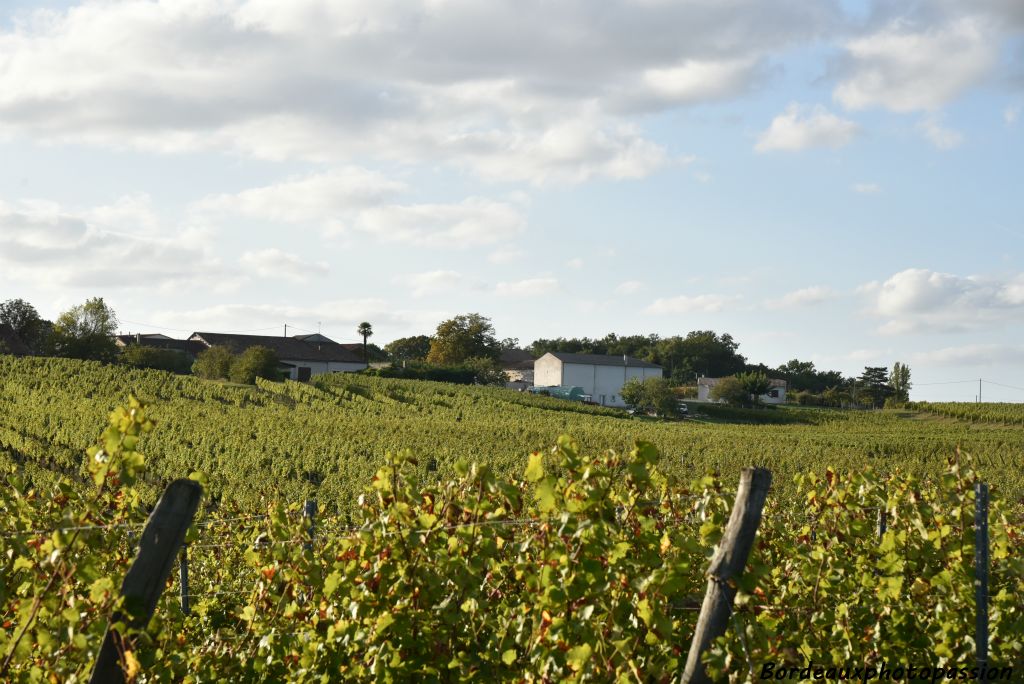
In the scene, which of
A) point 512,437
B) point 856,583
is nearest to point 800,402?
point 512,437

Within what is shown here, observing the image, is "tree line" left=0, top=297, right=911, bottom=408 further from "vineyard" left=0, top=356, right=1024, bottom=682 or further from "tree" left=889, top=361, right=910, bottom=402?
"vineyard" left=0, top=356, right=1024, bottom=682

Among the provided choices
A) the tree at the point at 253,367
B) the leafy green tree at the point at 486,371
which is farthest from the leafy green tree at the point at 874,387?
the tree at the point at 253,367

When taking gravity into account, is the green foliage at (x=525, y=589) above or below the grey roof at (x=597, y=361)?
below

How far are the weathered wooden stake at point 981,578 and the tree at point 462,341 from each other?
6868cm

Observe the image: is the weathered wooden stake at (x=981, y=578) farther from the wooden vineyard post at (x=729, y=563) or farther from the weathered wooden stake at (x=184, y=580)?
the weathered wooden stake at (x=184, y=580)

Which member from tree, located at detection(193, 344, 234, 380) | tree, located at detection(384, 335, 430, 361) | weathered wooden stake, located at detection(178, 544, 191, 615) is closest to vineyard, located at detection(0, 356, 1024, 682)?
weathered wooden stake, located at detection(178, 544, 191, 615)

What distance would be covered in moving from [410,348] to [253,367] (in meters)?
43.0

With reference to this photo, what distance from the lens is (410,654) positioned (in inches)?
145

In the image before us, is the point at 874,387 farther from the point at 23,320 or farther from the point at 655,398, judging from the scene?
the point at 23,320

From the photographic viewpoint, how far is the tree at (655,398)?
57.7 m

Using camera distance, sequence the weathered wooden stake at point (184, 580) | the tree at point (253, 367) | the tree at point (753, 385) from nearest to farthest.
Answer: the weathered wooden stake at point (184, 580) < the tree at point (253, 367) < the tree at point (753, 385)

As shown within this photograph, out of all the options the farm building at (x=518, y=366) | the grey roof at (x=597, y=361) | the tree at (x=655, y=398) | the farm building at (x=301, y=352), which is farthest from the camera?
the farm building at (x=518, y=366)

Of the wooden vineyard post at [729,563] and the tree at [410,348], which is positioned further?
the tree at [410,348]

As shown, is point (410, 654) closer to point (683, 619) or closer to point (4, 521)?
point (683, 619)
